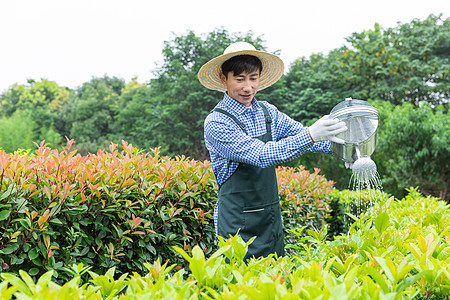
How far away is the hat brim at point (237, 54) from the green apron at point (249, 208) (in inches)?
15.8

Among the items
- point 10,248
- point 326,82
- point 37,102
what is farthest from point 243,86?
point 37,102

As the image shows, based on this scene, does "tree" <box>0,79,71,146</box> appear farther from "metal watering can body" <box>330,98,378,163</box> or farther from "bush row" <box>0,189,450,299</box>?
"bush row" <box>0,189,450,299</box>

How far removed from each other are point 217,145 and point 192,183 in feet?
2.51

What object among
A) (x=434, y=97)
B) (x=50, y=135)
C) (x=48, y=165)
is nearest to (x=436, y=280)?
(x=48, y=165)

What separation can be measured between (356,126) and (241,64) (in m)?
0.83

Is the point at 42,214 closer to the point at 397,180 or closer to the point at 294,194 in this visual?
the point at 294,194

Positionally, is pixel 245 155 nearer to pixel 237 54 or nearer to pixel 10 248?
pixel 237 54

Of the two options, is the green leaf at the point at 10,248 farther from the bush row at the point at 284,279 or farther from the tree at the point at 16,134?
the tree at the point at 16,134

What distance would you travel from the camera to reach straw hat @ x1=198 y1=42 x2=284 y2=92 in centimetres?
229

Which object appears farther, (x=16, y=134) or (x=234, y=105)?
(x=16, y=134)

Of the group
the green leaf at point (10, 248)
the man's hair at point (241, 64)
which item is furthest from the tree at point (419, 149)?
the green leaf at point (10, 248)

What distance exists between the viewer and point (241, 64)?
2.26 meters

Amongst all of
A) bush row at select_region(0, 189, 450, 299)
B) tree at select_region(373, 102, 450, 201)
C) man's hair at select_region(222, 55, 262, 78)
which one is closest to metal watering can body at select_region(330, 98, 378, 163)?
bush row at select_region(0, 189, 450, 299)

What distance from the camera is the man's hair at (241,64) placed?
226 centimetres
